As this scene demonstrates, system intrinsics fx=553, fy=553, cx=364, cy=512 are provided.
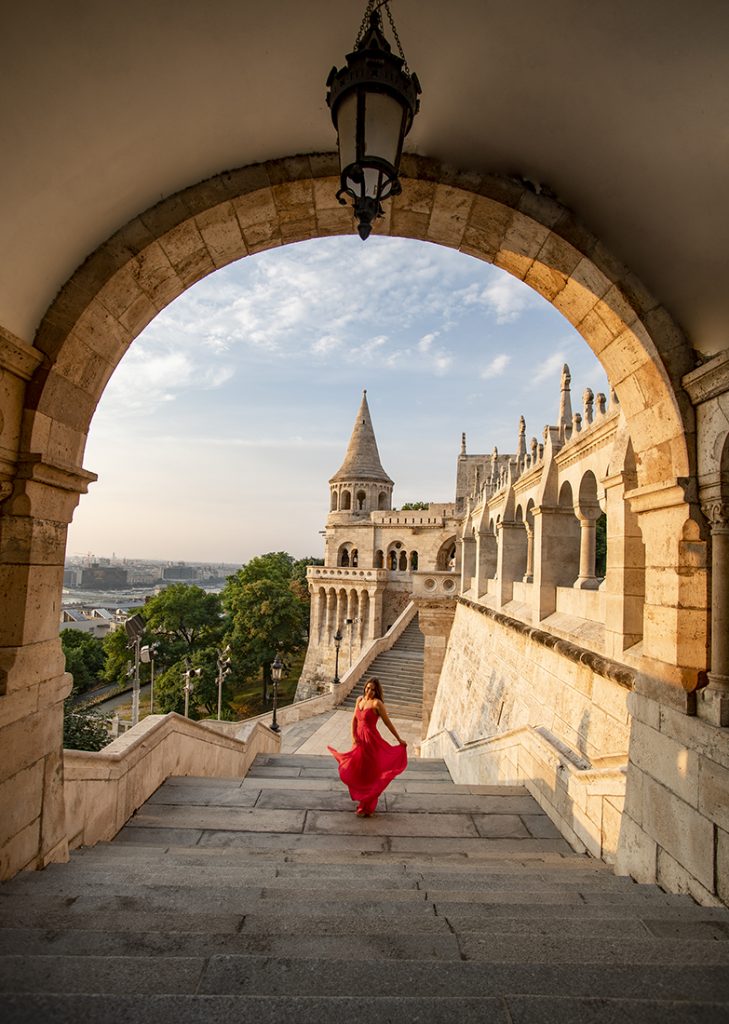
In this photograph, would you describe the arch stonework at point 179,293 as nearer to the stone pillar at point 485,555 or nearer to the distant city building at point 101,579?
the stone pillar at point 485,555

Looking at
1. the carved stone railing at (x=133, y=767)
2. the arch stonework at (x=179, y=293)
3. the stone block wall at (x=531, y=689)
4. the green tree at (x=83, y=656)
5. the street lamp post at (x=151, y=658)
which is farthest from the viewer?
the green tree at (x=83, y=656)

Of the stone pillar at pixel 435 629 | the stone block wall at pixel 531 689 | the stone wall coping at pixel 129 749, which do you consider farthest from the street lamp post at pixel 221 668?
the stone wall coping at pixel 129 749

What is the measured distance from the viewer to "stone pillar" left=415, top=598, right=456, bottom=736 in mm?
17578

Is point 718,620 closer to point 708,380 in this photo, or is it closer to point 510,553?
point 708,380

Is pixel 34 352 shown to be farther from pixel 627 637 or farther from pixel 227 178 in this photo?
pixel 627 637

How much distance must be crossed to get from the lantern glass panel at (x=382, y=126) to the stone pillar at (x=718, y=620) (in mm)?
A: 2625

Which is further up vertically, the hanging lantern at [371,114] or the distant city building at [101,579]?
the hanging lantern at [371,114]

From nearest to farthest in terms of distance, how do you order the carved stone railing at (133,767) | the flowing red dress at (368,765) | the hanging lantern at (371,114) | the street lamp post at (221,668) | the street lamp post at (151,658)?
1. the hanging lantern at (371,114)
2. the carved stone railing at (133,767)
3. the flowing red dress at (368,765)
4. the street lamp post at (151,658)
5. the street lamp post at (221,668)

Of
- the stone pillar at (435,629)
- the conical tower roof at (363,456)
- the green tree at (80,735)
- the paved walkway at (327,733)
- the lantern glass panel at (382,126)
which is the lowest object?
the paved walkway at (327,733)

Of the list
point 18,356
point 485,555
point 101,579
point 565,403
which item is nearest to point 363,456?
point 485,555

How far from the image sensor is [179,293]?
4.07 meters

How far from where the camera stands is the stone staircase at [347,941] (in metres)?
1.76

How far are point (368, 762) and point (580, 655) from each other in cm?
255

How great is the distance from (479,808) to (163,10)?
6199 millimetres
